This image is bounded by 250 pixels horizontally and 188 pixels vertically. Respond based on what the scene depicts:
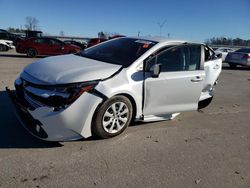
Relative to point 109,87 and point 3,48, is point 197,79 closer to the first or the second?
point 109,87

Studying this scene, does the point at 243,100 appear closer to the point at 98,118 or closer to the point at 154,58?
the point at 154,58

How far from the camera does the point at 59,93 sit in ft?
12.1

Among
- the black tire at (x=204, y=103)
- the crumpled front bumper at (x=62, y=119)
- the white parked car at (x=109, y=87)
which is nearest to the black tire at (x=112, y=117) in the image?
the white parked car at (x=109, y=87)

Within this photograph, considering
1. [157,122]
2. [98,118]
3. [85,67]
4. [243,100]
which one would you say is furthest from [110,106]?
[243,100]

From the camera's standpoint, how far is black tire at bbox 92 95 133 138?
4.00m

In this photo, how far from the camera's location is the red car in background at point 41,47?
1777cm

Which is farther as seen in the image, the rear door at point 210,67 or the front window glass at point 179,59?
the rear door at point 210,67

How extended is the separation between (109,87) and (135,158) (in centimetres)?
103

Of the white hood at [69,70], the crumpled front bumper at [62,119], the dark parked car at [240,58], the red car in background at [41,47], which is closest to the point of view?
the crumpled front bumper at [62,119]

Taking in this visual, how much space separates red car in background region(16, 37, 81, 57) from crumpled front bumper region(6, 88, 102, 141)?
47.6 ft

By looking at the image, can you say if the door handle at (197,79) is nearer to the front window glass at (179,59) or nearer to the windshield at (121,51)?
the front window glass at (179,59)

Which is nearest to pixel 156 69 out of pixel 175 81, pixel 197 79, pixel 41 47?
pixel 175 81

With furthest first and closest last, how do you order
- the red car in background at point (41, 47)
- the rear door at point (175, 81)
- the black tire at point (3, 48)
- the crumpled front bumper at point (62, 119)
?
the black tire at point (3, 48) → the red car in background at point (41, 47) → the rear door at point (175, 81) → the crumpled front bumper at point (62, 119)

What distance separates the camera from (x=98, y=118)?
3.99m
